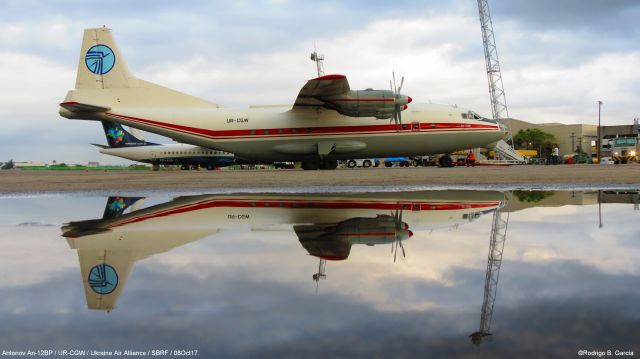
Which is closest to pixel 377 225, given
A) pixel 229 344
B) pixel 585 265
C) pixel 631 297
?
pixel 585 265

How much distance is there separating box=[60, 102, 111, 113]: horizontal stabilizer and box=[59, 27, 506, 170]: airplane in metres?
0.05

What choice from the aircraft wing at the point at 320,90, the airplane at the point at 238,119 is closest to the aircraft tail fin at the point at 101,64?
the airplane at the point at 238,119

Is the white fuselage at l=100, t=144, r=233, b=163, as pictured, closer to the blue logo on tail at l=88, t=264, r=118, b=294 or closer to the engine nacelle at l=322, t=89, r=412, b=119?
the engine nacelle at l=322, t=89, r=412, b=119

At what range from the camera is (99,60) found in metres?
31.5

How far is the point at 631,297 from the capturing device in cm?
281

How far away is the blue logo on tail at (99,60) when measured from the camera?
3134 centimetres

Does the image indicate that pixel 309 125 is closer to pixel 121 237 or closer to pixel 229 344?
pixel 121 237

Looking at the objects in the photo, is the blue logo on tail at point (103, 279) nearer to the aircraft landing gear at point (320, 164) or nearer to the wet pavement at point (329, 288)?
the wet pavement at point (329, 288)

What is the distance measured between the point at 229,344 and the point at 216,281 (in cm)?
118

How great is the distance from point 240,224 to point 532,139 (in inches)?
4600

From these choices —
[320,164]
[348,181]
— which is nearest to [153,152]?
[320,164]

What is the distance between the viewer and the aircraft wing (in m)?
26.7

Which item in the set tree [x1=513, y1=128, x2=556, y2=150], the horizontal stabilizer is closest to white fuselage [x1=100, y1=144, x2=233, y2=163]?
the horizontal stabilizer

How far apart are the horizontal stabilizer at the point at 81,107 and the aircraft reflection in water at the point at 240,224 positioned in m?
22.9
